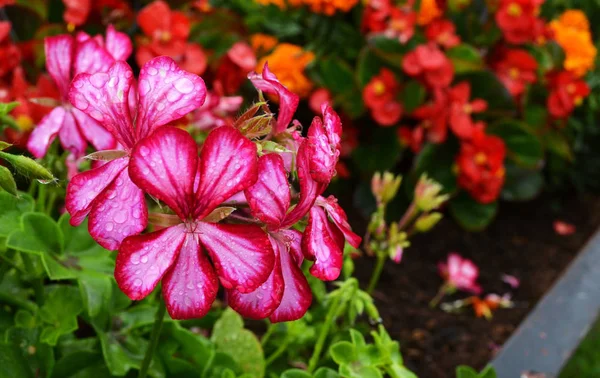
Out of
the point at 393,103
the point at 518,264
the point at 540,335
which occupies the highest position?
the point at 393,103

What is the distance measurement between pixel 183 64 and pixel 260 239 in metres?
1.25

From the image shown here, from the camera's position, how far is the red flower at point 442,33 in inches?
80.7

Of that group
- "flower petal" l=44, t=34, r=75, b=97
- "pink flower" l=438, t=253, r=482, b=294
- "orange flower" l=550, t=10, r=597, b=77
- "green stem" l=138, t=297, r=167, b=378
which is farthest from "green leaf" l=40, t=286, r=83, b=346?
"orange flower" l=550, t=10, r=597, b=77

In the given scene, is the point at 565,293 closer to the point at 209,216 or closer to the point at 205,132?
the point at 205,132

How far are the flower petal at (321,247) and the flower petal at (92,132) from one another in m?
0.41

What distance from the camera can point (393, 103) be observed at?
2086 mm

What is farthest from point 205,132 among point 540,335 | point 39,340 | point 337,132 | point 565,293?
point 565,293

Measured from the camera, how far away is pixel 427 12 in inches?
83.0

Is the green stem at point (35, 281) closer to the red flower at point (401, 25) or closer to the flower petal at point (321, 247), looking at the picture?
the flower petal at point (321, 247)

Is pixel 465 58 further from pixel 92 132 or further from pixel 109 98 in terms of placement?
pixel 109 98

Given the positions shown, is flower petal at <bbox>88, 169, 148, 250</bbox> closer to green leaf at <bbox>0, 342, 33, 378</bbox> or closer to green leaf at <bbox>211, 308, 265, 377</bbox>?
green leaf at <bbox>0, 342, 33, 378</bbox>

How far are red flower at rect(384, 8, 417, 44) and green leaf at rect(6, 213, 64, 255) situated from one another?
133 cm

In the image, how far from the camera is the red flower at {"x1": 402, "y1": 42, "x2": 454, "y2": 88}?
77.0 inches

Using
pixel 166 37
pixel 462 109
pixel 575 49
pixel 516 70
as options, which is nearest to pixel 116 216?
pixel 166 37
